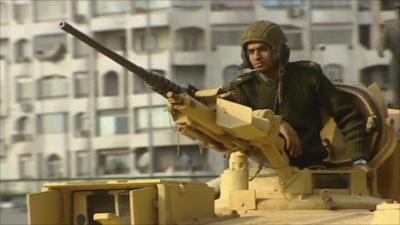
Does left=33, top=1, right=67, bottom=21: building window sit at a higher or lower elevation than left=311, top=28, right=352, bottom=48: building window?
higher

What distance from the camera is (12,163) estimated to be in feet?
136

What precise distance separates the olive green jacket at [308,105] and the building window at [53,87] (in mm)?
29320

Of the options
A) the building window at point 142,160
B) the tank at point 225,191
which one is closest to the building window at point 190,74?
the building window at point 142,160

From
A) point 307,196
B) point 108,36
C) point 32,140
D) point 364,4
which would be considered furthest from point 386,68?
point 307,196

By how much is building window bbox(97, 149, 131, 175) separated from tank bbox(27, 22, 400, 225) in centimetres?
2736

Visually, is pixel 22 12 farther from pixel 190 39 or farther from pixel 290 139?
pixel 290 139

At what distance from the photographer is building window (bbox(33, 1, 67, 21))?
42438 mm

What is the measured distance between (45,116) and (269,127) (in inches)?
1255

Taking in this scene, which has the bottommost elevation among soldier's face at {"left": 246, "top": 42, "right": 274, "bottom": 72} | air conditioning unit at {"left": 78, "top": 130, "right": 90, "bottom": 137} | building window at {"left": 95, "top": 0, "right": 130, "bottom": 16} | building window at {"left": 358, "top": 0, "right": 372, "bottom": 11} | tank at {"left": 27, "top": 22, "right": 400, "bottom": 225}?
air conditioning unit at {"left": 78, "top": 130, "right": 90, "bottom": 137}

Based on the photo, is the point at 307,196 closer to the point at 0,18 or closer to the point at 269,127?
the point at 269,127

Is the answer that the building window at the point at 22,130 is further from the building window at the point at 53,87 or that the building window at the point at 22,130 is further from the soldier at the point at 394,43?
the soldier at the point at 394,43

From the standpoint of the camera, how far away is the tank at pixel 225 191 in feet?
33.7

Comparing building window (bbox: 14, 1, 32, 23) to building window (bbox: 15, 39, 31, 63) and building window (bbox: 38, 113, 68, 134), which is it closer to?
building window (bbox: 15, 39, 31, 63)

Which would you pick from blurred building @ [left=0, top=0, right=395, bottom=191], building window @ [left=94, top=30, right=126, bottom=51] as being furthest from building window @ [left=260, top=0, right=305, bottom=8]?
building window @ [left=94, top=30, right=126, bottom=51]
